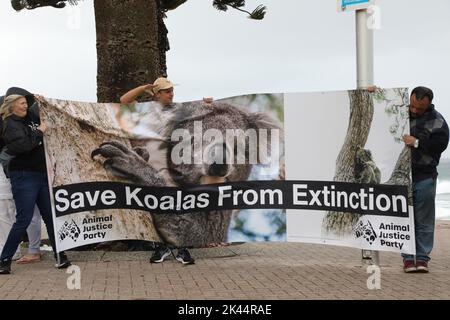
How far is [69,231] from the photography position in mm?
8008

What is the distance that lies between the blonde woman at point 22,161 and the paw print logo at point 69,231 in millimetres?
414

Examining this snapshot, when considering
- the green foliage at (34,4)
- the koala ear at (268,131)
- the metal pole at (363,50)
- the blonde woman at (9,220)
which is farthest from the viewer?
the green foliage at (34,4)

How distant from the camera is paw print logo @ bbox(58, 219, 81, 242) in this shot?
7.97 meters

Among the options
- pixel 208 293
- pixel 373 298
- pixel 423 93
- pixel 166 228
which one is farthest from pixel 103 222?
pixel 423 93

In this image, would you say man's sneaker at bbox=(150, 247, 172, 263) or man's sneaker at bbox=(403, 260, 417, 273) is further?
man's sneaker at bbox=(150, 247, 172, 263)

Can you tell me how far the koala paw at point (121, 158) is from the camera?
27.1 ft

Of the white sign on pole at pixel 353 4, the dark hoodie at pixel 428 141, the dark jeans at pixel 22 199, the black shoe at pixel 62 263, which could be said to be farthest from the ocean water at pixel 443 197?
the dark jeans at pixel 22 199

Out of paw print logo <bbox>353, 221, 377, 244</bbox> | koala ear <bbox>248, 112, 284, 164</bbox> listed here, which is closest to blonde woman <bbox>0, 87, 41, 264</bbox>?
koala ear <bbox>248, 112, 284, 164</bbox>

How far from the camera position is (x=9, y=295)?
6.66 meters

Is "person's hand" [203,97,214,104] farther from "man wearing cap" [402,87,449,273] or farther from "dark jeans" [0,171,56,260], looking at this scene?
"man wearing cap" [402,87,449,273]

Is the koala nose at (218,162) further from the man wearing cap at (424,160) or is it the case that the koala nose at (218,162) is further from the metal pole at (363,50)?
the man wearing cap at (424,160)

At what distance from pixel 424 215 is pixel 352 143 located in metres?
1.12

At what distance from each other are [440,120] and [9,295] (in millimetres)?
4673

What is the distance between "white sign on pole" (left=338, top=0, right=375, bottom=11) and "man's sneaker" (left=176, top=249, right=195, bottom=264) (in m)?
3.25
